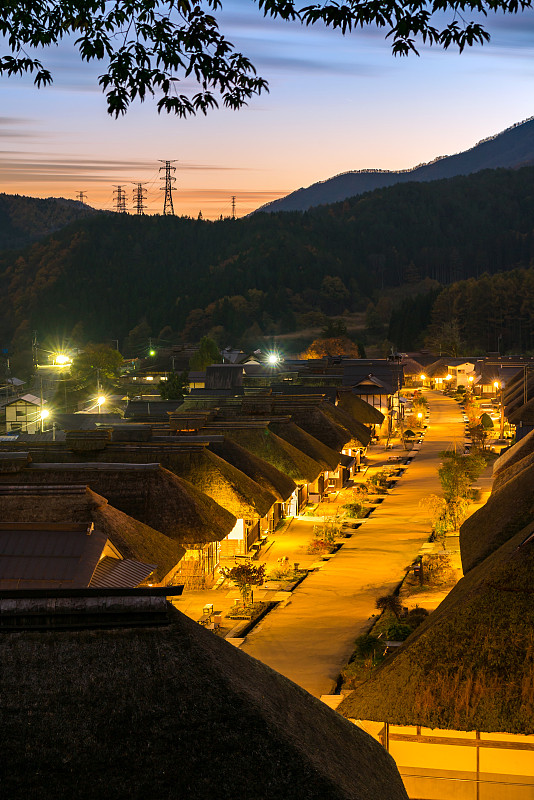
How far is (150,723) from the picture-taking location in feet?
21.3

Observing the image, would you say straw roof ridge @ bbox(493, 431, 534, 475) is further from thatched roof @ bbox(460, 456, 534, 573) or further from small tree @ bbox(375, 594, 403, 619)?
thatched roof @ bbox(460, 456, 534, 573)

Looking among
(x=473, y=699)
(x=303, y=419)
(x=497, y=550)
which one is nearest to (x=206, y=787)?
(x=473, y=699)

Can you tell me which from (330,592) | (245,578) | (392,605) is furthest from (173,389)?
(392,605)

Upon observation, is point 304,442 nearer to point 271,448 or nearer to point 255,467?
point 271,448

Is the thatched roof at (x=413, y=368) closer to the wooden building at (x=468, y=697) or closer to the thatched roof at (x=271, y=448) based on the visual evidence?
the thatched roof at (x=271, y=448)

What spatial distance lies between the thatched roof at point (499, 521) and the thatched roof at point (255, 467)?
12.1 metres

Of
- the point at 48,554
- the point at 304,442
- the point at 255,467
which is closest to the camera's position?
the point at 48,554

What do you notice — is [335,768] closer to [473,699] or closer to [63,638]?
[63,638]

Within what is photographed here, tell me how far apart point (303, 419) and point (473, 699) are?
31.4 meters

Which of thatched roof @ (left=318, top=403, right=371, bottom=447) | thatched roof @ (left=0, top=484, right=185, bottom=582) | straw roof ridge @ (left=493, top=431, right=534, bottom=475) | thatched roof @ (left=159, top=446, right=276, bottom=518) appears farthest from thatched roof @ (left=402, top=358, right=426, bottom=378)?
thatched roof @ (left=0, top=484, right=185, bottom=582)

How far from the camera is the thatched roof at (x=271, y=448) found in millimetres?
32594

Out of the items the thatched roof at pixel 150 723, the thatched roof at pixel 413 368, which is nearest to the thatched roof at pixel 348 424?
the thatched roof at pixel 150 723

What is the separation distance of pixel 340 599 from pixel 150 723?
54.9ft

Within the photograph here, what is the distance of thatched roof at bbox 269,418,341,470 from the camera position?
1435 inches
